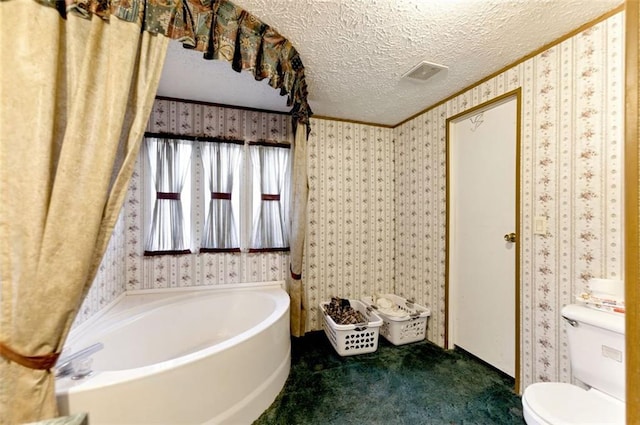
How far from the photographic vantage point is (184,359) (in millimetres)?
1243

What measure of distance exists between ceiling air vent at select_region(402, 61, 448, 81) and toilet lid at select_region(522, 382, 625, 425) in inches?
77.5

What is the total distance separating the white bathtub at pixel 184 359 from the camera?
1061mm

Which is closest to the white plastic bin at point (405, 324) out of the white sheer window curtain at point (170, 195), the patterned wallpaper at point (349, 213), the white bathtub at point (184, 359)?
the patterned wallpaper at point (349, 213)

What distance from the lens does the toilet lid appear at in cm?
106

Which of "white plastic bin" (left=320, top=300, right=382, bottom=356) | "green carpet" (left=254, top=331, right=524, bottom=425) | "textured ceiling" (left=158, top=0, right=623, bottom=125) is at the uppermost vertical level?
"textured ceiling" (left=158, top=0, right=623, bottom=125)

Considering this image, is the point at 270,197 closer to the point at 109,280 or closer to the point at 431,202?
the point at 109,280

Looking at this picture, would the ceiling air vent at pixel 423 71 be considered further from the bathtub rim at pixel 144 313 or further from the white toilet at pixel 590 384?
the bathtub rim at pixel 144 313

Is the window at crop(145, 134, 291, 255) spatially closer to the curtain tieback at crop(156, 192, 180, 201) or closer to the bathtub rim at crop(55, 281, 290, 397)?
the curtain tieback at crop(156, 192, 180, 201)

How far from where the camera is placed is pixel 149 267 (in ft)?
7.35

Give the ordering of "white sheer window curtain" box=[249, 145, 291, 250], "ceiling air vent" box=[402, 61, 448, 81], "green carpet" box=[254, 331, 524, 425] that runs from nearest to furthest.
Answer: "green carpet" box=[254, 331, 524, 425], "ceiling air vent" box=[402, 61, 448, 81], "white sheer window curtain" box=[249, 145, 291, 250]

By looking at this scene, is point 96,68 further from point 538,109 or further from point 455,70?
point 538,109

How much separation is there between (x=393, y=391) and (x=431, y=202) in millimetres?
1625

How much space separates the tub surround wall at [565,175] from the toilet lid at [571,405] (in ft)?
1.19

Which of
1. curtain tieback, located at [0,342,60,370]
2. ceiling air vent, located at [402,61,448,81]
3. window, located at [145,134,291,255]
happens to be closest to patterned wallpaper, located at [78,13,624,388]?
window, located at [145,134,291,255]
